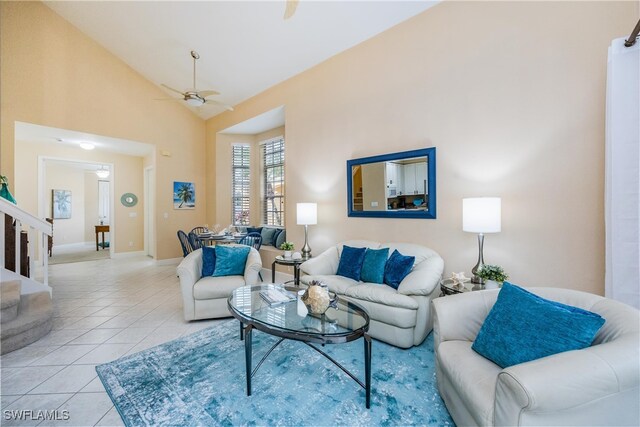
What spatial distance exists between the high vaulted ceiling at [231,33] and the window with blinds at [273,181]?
1.29 meters

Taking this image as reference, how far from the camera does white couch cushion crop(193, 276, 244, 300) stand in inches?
121

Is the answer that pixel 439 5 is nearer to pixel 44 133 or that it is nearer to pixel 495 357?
pixel 495 357

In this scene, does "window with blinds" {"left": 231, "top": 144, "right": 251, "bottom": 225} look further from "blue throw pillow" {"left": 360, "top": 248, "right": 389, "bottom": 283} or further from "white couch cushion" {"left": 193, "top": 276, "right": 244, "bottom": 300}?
"blue throw pillow" {"left": 360, "top": 248, "right": 389, "bottom": 283}

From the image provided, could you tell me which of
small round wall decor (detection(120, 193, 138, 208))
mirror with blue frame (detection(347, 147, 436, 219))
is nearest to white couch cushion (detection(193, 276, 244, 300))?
mirror with blue frame (detection(347, 147, 436, 219))

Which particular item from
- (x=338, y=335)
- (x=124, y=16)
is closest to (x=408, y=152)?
(x=338, y=335)

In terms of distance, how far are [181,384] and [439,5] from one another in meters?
4.53

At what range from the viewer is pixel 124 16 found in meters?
4.42

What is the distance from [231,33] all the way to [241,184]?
3472 millimetres

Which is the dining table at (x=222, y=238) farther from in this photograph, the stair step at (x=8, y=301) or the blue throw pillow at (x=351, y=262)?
the stair step at (x=8, y=301)

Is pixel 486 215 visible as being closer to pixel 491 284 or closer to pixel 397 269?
pixel 491 284

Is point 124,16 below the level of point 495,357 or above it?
above

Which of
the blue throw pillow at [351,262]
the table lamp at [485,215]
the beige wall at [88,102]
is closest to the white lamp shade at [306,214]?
the blue throw pillow at [351,262]

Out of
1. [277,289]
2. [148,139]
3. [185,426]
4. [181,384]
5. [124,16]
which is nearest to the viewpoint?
[185,426]

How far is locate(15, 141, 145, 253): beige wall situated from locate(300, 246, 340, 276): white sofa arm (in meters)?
4.64
